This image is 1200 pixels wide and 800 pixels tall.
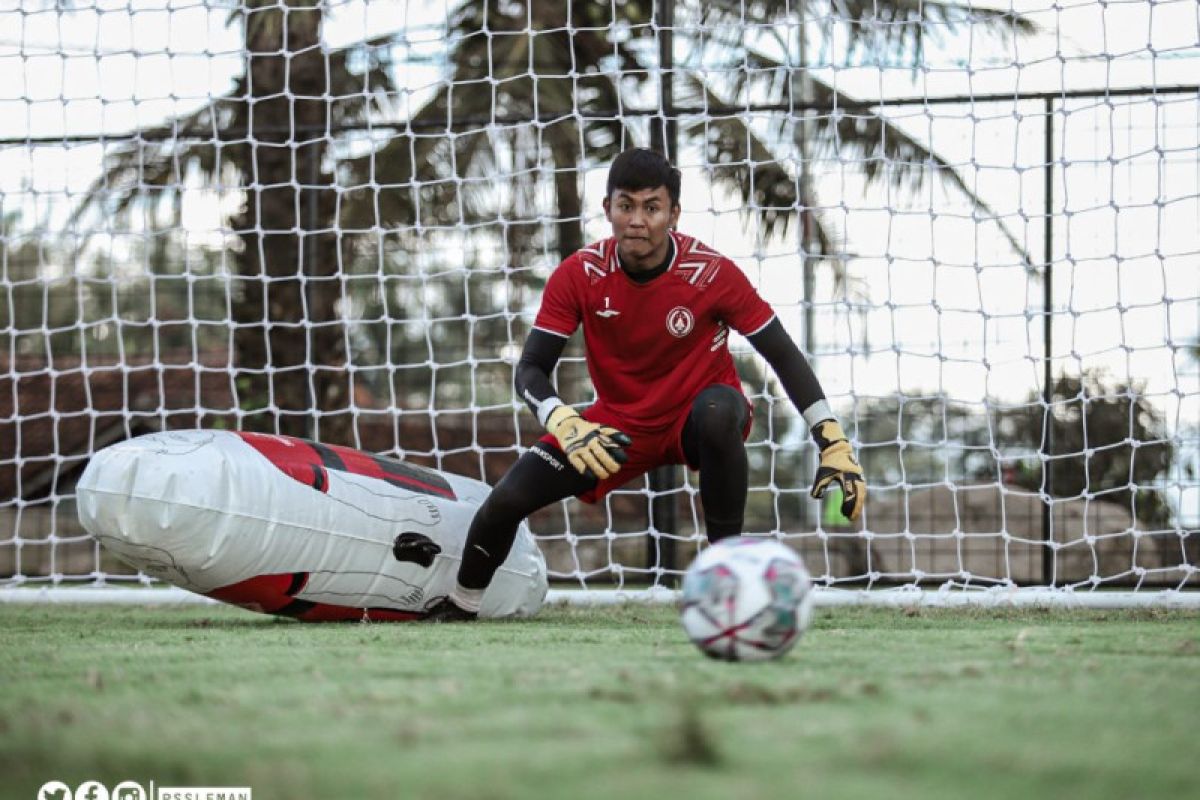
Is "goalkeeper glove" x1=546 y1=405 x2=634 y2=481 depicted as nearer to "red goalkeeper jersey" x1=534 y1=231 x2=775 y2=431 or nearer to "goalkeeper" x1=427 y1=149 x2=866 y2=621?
"goalkeeper" x1=427 y1=149 x2=866 y2=621

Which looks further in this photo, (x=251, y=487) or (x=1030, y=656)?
(x=251, y=487)

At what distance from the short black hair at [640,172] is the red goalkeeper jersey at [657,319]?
0.88 feet

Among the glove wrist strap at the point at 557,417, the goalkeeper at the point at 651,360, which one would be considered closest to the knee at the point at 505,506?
the goalkeeper at the point at 651,360

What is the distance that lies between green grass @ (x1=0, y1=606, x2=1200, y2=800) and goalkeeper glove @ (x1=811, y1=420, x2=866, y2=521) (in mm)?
535

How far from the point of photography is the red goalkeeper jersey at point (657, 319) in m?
4.25

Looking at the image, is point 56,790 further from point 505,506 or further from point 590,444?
point 505,506

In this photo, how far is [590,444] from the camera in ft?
12.8

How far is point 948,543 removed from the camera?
834 centimetres

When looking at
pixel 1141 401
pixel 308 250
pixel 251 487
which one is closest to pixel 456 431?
pixel 308 250

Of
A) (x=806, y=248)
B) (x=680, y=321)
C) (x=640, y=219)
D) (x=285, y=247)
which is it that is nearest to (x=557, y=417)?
(x=680, y=321)

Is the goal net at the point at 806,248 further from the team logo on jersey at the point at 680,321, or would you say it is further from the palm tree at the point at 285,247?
the team logo on jersey at the point at 680,321

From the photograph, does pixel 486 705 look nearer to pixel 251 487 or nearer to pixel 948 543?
pixel 251 487

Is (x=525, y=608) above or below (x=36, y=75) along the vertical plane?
below

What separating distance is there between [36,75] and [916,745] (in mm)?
5927
